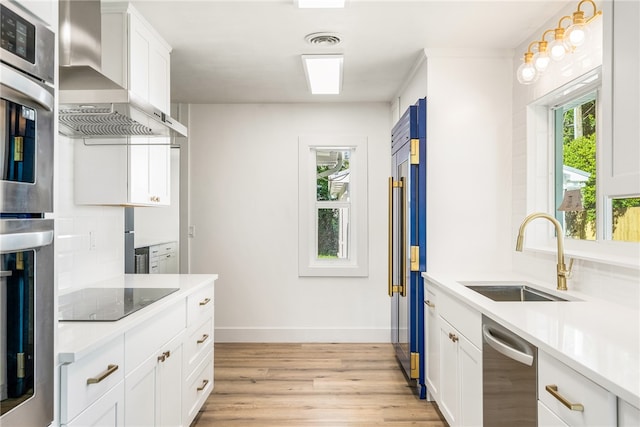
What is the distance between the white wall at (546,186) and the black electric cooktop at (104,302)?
207cm

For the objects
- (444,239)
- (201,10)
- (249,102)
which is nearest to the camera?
(201,10)

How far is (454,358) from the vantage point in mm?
2312

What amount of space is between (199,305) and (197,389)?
0.48 meters

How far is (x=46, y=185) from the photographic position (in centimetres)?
110

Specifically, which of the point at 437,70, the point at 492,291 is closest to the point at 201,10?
the point at 437,70

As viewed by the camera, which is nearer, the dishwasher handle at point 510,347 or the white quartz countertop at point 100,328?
the white quartz countertop at point 100,328

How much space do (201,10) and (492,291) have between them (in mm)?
2270

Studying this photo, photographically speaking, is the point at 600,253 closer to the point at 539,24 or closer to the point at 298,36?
the point at 539,24

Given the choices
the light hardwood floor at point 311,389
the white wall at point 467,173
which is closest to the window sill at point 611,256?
the white wall at point 467,173

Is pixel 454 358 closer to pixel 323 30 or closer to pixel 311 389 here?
pixel 311 389

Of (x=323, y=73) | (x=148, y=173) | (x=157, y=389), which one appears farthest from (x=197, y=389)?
(x=323, y=73)

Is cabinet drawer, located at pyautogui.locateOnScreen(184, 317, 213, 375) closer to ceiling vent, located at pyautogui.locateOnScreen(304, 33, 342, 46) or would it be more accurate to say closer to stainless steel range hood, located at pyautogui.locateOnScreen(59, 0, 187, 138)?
stainless steel range hood, located at pyautogui.locateOnScreen(59, 0, 187, 138)

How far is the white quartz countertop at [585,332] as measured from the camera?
1071 mm

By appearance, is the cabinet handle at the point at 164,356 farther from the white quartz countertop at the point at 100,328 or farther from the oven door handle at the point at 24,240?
the oven door handle at the point at 24,240
